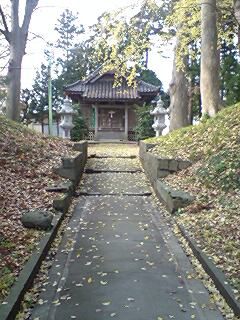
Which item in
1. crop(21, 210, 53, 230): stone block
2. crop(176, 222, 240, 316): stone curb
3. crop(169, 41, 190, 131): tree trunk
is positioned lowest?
crop(176, 222, 240, 316): stone curb

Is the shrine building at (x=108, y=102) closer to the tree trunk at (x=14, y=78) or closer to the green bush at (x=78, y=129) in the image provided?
the green bush at (x=78, y=129)

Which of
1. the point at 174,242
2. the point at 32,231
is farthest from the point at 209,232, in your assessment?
the point at 32,231

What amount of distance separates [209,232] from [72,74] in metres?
36.9

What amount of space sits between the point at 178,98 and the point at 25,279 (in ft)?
45.7

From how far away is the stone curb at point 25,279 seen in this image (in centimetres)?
383

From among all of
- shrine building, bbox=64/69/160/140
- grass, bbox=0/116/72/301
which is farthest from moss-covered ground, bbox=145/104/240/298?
shrine building, bbox=64/69/160/140

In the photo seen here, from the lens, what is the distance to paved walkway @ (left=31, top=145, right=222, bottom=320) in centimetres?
424

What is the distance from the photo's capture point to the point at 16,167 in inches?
388

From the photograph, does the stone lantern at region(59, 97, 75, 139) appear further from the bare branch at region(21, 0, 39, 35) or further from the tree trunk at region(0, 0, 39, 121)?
the bare branch at region(21, 0, 39, 35)

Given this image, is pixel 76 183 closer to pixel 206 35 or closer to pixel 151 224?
pixel 151 224

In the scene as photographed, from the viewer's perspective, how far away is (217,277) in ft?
15.5

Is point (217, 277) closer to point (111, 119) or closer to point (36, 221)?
point (36, 221)

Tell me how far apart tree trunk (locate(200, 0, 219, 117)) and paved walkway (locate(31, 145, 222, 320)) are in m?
5.26

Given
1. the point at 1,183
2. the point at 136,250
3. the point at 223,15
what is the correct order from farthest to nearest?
1. the point at 223,15
2. the point at 1,183
3. the point at 136,250
